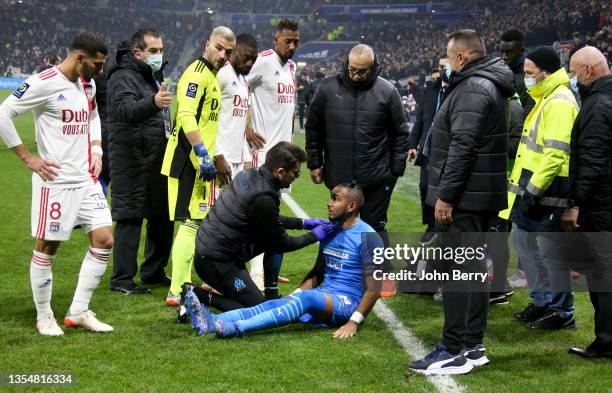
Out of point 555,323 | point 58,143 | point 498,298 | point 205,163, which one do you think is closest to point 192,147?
point 205,163

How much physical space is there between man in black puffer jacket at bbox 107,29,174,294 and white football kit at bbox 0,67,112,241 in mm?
1246

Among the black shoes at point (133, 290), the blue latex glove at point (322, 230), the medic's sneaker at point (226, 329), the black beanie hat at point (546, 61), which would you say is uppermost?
the black beanie hat at point (546, 61)

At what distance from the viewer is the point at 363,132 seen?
6289 millimetres

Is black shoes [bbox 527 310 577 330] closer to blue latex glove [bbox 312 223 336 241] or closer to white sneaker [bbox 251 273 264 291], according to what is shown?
blue latex glove [bbox 312 223 336 241]

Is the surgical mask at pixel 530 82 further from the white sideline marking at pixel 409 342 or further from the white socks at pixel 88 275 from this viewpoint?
the white socks at pixel 88 275

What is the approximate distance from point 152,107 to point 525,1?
131 ft

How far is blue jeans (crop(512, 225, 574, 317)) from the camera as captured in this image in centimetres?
571

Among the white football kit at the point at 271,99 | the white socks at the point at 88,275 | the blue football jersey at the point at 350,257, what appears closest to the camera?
the white socks at the point at 88,275

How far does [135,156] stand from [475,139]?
3511mm

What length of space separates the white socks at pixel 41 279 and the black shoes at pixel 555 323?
12.3 feet

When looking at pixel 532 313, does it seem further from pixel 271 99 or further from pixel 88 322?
pixel 88 322

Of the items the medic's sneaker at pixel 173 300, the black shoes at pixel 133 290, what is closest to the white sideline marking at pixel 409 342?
the medic's sneaker at pixel 173 300

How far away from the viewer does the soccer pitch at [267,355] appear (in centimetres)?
445

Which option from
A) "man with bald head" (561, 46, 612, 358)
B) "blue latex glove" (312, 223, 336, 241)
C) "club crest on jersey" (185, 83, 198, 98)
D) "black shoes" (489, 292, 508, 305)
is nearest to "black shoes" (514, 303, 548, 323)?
"black shoes" (489, 292, 508, 305)
